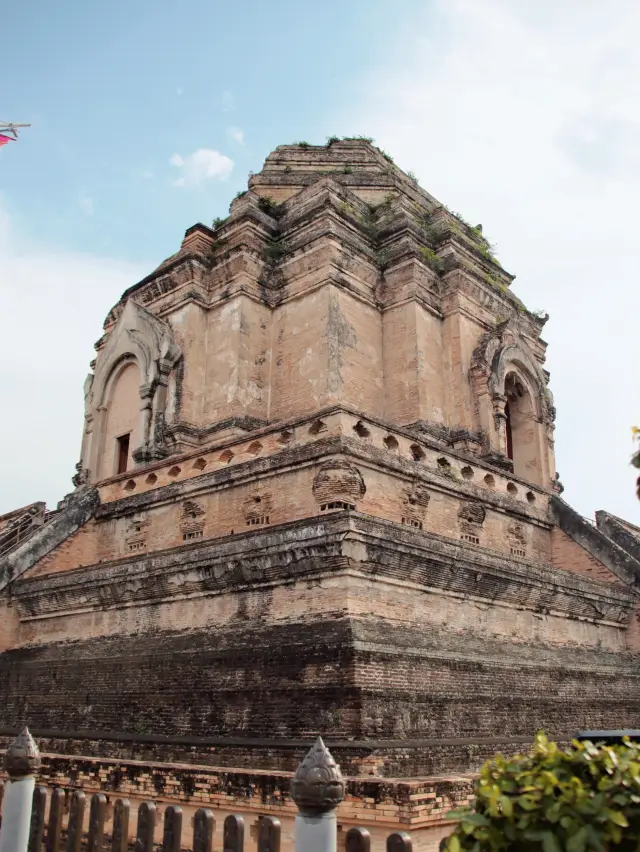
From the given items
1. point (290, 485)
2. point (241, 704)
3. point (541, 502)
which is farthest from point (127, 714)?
point (541, 502)

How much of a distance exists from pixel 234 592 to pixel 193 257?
415 inches

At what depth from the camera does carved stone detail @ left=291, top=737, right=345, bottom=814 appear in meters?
4.88

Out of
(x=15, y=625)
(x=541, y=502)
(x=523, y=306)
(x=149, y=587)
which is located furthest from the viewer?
(x=523, y=306)

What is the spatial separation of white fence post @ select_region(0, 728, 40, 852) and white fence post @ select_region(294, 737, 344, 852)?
262 cm

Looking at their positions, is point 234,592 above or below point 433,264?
below

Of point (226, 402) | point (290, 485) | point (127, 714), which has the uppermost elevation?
point (226, 402)

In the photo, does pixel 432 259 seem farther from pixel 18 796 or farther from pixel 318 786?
pixel 318 786

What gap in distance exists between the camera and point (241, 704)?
10.1 metres

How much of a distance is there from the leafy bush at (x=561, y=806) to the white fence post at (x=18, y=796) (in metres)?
4.03

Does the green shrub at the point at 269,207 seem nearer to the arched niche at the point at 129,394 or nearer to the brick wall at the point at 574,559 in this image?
the arched niche at the point at 129,394

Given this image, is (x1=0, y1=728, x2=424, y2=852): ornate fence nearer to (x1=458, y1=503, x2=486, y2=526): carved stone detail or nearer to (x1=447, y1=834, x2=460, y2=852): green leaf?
(x1=447, y1=834, x2=460, y2=852): green leaf

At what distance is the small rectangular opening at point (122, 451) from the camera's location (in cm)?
1964

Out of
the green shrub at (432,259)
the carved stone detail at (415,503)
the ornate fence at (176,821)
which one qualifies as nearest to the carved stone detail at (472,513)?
the carved stone detail at (415,503)

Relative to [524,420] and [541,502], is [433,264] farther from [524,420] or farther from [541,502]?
[541,502]
